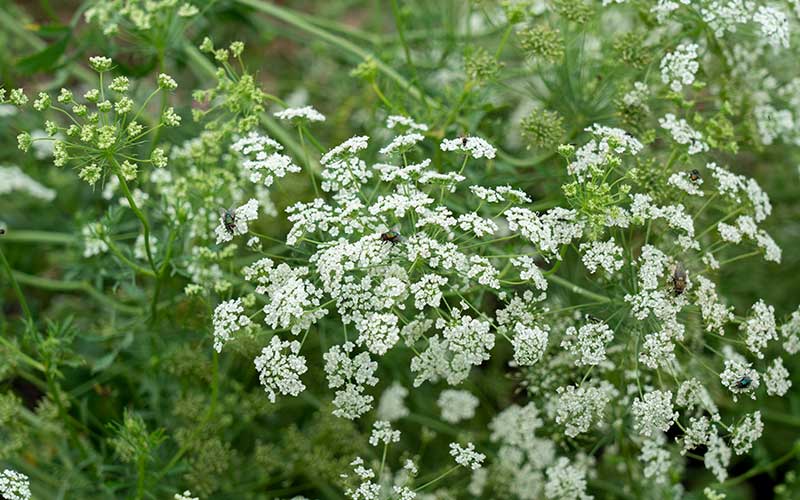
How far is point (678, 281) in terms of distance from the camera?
9.23ft

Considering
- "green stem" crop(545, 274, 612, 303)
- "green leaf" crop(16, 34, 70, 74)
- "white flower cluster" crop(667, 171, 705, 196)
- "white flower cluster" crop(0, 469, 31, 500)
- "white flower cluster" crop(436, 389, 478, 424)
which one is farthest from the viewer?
"green leaf" crop(16, 34, 70, 74)

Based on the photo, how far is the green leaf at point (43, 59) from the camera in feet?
13.0

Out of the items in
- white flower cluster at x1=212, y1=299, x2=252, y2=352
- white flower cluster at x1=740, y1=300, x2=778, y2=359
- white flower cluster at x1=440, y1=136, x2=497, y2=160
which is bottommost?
white flower cluster at x1=740, y1=300, x2=778, y2=359

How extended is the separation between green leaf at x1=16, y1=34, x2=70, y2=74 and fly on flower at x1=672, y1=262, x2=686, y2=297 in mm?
2900

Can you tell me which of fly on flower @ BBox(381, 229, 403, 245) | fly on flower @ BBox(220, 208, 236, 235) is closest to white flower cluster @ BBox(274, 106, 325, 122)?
fly on flower @ BBox(220, 208, 236, 235)

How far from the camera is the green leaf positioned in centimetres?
397

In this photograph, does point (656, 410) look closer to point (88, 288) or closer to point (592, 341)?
point (592, 341)

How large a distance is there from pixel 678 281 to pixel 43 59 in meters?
2.98

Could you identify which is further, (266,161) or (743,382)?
(266,161)

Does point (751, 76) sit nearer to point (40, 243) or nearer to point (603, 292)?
point (603, 292)

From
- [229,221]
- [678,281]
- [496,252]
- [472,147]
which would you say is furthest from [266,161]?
[678,281]

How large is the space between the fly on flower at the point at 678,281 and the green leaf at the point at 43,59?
9.51ft

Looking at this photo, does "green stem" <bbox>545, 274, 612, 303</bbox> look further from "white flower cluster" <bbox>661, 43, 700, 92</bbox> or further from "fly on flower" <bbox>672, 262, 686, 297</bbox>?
"white flower cluster" <bbox>661, 43, 700, 92</bbox>

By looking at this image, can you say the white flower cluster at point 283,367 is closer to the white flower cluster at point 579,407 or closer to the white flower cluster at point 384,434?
the white flower cluster at point 384,434
